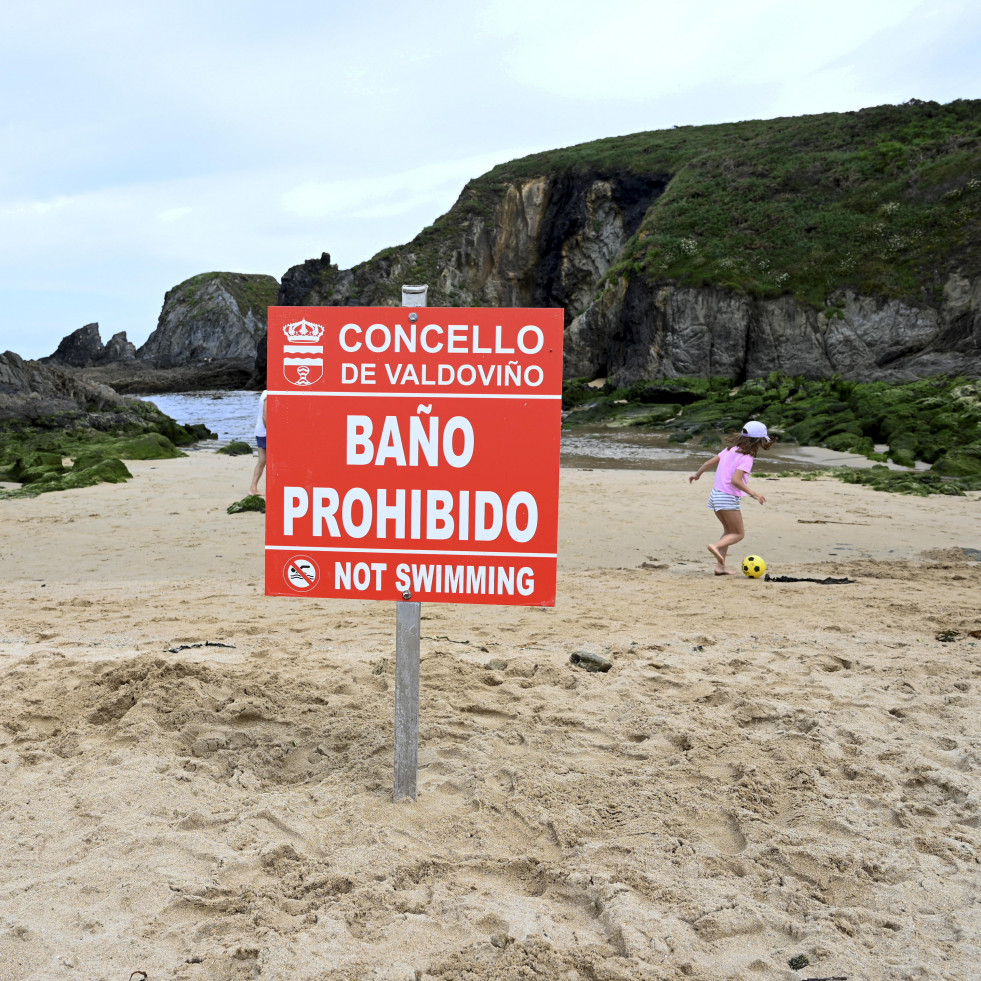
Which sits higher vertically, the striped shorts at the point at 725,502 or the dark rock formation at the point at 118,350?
the dark rock formation at the point at 118,350

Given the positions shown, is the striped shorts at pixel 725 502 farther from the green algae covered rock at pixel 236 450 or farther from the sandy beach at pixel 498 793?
the green algae covered rock at pixel 236 450

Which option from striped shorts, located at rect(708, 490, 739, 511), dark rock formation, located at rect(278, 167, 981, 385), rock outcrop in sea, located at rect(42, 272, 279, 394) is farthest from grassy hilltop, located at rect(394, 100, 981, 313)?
rock outcrop in sea, located at rect(42, 272, 279, 394)

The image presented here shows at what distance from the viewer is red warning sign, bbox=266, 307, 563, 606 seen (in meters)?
2.94

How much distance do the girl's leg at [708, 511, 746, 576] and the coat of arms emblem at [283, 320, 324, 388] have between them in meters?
5.02

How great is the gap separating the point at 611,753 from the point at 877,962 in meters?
1.37

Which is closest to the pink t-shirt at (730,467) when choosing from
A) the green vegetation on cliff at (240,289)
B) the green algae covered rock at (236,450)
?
the green algae covered rock at (236,450)

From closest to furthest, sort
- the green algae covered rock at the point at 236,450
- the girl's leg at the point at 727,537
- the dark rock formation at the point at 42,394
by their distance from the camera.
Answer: the girl's leg at the point at 727,537 < the green algae covered rock at the point at 236,450 < the dark rock formation at the point at 42,394

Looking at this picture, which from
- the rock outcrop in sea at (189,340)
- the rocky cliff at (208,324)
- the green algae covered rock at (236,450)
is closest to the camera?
the green algae covered rock at (236,450)

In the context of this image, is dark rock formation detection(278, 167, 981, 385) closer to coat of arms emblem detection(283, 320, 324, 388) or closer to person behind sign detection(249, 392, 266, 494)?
person behind sign detection(249, 392, 266, 494)

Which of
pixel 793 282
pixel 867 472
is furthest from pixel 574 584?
pixel 793 282

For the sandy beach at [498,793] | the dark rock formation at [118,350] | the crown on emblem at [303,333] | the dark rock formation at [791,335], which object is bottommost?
the sandy beach at [498,793]

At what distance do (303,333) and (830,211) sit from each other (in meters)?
47.4

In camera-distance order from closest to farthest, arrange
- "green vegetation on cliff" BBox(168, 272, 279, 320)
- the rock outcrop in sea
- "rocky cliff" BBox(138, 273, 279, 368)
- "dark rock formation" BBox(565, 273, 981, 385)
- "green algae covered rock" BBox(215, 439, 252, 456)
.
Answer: "green algae covered rock" BBox(215, 439, 252, 456) → "dark rock formation" BBox(565, 273, 981, 385) → the rock outcrop in sea → "rocky cliff" BBox(138, 273, 279, 368) → "green vegetation on cliff" BBox(168, 272, 279, 320)

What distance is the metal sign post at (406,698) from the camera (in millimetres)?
2963
